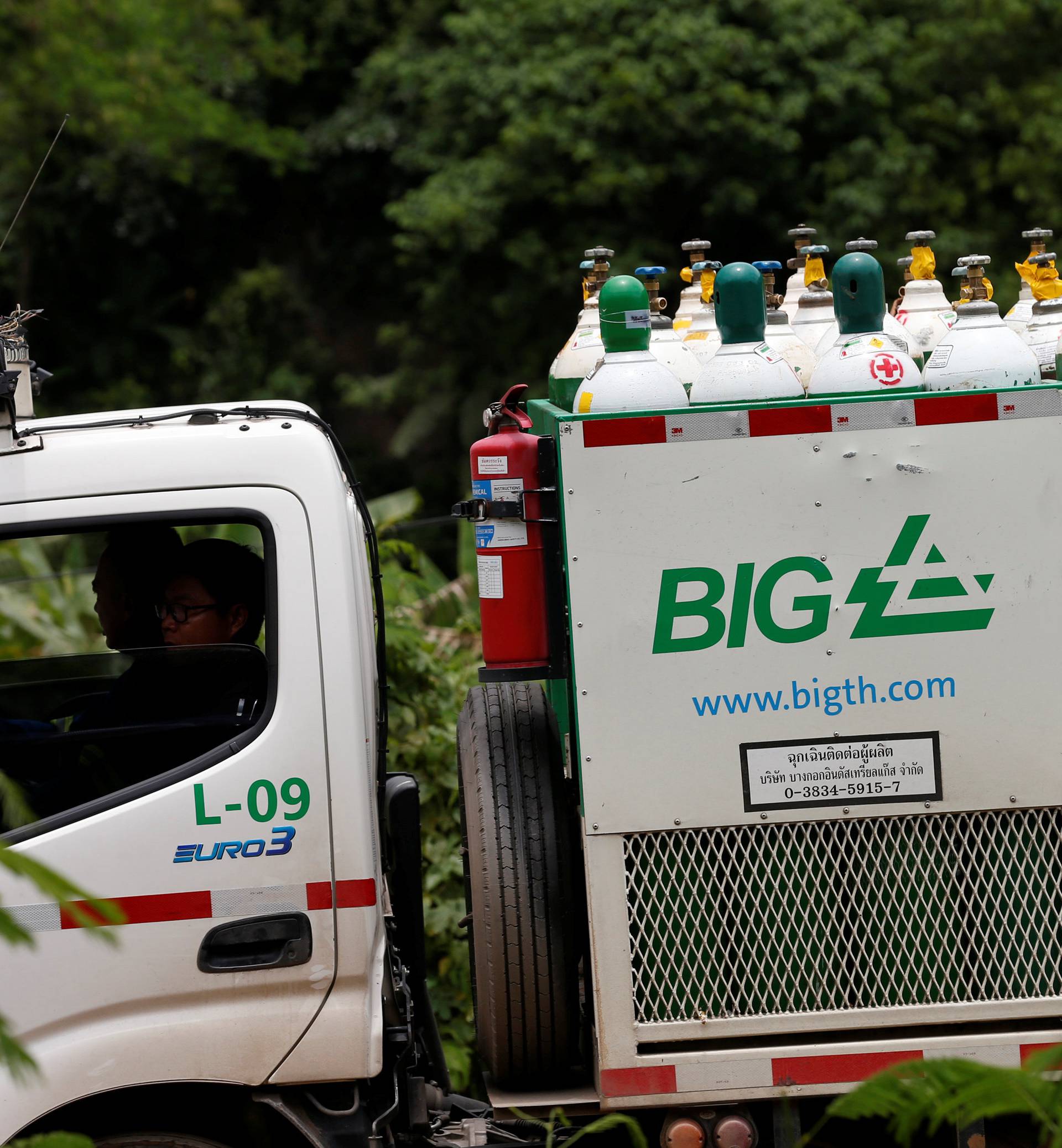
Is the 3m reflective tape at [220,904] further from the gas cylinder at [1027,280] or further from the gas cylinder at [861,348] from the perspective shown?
the gas cylinder at [1027,280]

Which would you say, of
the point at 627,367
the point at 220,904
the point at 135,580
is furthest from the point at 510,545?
the point at 220,904

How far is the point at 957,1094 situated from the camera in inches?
73.1

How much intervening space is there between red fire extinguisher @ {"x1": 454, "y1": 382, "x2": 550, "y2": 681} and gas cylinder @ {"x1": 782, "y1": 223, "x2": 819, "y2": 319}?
1.10 meters

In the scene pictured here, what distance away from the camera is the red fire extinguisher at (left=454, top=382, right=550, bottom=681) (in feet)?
10.1

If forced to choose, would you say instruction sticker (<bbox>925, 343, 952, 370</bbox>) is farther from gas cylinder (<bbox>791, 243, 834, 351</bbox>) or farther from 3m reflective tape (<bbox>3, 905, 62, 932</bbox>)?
3m reflective tape (<bbox>3, 905, 62, 932</bbox>)

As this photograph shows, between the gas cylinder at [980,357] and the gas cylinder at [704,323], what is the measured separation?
69 cm

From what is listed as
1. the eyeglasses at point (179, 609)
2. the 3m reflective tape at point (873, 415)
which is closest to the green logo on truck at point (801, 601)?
the 3m reflective tape at point (873, 415)

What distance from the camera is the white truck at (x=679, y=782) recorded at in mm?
2799

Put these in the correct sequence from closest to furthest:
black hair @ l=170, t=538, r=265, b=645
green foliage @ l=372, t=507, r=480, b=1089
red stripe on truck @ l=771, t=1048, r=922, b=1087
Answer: red stripe on truck @ l=771, t=1048, r=922, b=1087, black hair @ l=170, t=538, r=265, b=645, green foliage @ l=372, t=507, r=480, b=1089

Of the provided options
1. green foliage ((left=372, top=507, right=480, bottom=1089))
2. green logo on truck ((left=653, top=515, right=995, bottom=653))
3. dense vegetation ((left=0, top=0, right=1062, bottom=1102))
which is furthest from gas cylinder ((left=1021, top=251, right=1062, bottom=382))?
dense vegetation ((left=0, top=0, right=1062, bottom=1102))

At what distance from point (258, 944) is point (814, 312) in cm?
203

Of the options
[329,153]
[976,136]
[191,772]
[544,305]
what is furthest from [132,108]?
[191,772]

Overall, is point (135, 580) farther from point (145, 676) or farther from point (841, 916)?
point (841, 916)

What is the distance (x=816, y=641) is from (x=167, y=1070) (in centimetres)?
154
